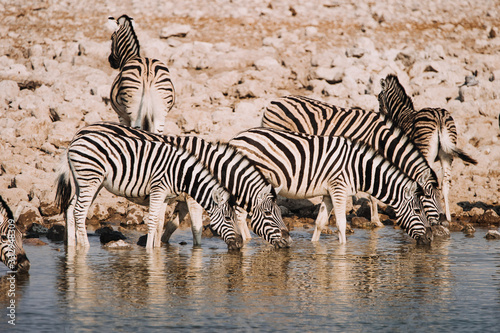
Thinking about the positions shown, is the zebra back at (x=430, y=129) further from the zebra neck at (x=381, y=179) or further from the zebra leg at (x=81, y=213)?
the zebra leg at (x=81, y=213)

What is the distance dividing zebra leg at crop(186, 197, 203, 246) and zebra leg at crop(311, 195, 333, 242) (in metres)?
1.79

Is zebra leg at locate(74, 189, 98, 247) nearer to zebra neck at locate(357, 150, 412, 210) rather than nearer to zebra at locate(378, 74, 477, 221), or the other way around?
zebra neck at locate(357, 150, 412, 210)

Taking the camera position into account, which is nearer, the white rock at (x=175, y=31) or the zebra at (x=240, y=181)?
the zebra at (x=240, y=181)

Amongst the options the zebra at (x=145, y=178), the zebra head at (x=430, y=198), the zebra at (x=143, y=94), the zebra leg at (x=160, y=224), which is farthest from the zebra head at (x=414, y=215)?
the zebra at (x=143, y=94)

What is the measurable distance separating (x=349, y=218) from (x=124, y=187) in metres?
4.82

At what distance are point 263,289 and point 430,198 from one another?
4.82 m

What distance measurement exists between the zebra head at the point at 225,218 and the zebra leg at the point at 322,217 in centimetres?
154

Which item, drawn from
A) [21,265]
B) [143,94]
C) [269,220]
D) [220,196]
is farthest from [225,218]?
[143,94]

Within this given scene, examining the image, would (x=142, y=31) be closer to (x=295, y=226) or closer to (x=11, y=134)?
(x=11, y=134)

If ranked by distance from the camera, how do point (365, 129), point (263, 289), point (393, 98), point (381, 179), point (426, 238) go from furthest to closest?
point (393, 98) → point (365, 129) → point (381, 179) → point (426, 238) → point (263, 289)

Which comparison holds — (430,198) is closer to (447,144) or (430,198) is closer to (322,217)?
(322,217)

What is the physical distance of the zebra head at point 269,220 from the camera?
34.3 ft

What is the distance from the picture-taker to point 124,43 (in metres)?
14.9

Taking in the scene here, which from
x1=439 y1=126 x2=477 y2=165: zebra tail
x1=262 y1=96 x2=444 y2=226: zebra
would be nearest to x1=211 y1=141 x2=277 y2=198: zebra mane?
x1=262 y1=96 x2=444 y2=226: zebra
